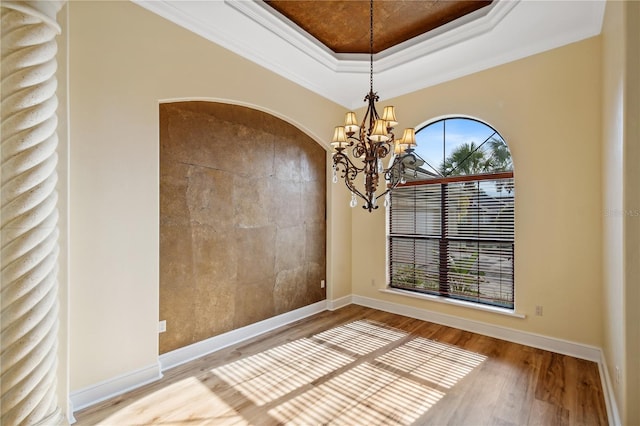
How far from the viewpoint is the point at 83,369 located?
2.24 metres

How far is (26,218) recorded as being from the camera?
67.9 inches

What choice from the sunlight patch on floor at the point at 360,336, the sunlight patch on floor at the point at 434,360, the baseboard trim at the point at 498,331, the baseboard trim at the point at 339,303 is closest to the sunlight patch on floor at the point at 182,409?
the sunlight patch on floor at the point at 360,336

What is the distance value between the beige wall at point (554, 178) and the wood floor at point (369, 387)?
1.61 ft

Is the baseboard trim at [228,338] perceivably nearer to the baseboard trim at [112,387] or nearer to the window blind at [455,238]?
the baseboard trim at [112,387]

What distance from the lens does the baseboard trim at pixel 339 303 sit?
4.60 metres

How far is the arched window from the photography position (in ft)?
11.8

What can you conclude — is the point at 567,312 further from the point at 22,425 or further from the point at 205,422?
the point at 22,425

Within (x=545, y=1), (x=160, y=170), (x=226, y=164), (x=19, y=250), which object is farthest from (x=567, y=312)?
(x=19, y=250)

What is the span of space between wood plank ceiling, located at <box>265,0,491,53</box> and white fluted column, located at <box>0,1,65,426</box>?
6.63ft

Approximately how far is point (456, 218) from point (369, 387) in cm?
253

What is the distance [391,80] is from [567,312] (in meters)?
3.57

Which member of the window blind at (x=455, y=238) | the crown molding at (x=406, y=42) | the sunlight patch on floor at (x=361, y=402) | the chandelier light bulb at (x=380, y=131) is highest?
the crown molding at (x=406, y=42)

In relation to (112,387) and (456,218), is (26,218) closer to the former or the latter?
(112,387)

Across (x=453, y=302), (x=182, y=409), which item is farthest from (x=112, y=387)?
(x=453, y=302)
